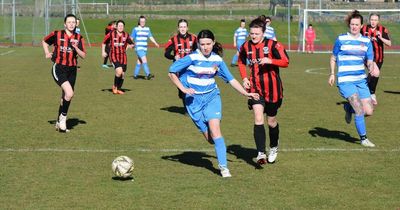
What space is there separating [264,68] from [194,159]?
171 centimetres

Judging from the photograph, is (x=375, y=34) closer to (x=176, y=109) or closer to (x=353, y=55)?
(x=176, y=109)

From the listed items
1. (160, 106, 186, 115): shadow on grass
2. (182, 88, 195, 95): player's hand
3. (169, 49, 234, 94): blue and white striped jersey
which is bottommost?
(160, 106, 186, 115): shadow on grass

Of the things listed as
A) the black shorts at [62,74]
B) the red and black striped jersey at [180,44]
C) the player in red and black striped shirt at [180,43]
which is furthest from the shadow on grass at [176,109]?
the black shorts at [62,74]

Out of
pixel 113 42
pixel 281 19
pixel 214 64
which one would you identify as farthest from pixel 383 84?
pixel 281 19

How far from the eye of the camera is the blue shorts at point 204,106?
31.0 feet

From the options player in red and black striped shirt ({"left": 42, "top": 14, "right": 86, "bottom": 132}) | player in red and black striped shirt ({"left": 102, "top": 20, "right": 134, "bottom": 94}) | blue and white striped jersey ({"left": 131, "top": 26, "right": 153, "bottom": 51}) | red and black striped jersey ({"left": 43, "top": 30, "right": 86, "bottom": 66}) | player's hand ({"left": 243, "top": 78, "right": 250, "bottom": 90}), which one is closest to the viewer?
player's hand ({"left": 243, "top": 78, "right": 250, "bottom": 90})

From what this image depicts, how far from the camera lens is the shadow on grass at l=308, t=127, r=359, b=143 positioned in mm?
12529

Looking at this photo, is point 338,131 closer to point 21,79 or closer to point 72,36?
point 72,36

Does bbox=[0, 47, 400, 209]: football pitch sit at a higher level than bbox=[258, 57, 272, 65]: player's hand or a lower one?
lower

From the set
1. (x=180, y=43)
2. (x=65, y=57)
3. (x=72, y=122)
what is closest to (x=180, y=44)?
(x=180, y=43)

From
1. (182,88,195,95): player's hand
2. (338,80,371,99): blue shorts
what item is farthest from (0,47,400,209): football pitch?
(182,88,195,95): player's hand

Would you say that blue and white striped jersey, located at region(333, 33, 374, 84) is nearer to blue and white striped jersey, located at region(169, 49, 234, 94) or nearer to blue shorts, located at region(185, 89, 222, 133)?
blue and white striped jersey, located at region(169, 49, 234, 94)

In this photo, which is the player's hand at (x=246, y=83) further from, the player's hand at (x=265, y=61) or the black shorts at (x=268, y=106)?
the player's hand at (x=265, y=61)

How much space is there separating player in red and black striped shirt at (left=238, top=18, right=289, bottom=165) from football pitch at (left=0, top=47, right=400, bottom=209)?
1.34ft
